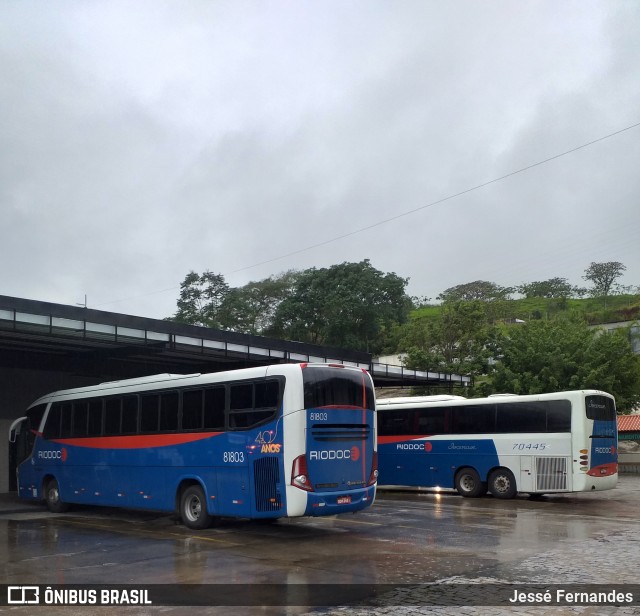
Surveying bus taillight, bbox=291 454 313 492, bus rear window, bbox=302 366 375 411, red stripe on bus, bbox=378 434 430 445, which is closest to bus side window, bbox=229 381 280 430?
bus rear window, bbox=302 366 375 411

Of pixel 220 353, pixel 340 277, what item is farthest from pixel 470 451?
pixel 340 277

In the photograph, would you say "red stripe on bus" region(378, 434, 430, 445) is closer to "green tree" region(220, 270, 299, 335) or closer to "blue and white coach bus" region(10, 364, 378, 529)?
"blue and white coach bus" region(10, 364, 378, 529)

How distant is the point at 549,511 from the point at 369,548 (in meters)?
7.94

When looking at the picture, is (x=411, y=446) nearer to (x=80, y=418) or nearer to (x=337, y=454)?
(x=80, y=418)

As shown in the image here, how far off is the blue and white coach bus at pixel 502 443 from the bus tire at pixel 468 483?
0.10 ft

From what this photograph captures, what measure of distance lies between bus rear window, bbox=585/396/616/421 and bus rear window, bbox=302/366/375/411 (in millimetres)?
8558

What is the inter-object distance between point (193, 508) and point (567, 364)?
23959 mm

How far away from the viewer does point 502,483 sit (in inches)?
852

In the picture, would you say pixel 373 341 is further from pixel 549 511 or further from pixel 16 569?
pixel 16 569

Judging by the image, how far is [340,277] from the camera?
2307 inches

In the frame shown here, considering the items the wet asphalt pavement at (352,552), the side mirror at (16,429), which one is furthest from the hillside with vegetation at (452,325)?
the side mirror at (16,429)

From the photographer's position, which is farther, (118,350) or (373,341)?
(373,341)

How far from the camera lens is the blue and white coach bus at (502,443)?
20.2 metres

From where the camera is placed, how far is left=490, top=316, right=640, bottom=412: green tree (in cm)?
3428
